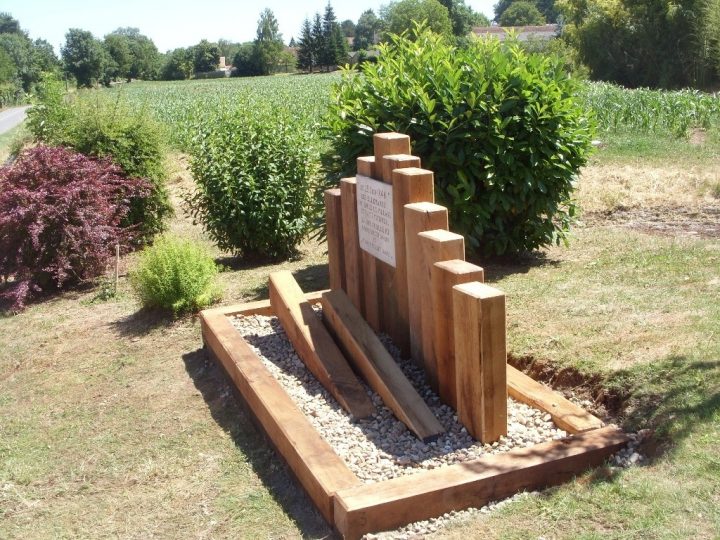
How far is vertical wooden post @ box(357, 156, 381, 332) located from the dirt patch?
4.28 metres

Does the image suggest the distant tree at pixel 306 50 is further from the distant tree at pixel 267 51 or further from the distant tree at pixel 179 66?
the distant tree at pixel 179 66

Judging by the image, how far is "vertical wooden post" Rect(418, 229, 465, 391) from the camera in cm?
477

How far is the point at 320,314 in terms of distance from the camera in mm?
6633

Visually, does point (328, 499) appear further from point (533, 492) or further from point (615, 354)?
point (615, 354)

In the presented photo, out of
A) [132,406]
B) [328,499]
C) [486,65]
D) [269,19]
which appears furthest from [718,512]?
[269,19]

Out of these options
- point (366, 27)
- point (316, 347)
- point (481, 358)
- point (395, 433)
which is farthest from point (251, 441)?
point (366, 27)

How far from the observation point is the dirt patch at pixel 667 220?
360 inches

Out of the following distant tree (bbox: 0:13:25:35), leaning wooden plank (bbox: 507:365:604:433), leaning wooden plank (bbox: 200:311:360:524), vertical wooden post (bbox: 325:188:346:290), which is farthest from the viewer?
distant tree (bbox: 0:13:25:35)

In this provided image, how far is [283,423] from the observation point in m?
4.94

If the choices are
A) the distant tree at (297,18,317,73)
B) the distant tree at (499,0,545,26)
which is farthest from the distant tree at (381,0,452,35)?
the distant tree at (499,0,545,26)

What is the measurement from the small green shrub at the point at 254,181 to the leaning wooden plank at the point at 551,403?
4.42 m

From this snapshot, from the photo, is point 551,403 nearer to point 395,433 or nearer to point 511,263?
point 395,433

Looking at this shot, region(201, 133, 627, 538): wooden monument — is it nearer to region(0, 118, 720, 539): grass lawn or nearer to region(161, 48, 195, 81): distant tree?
region(0, 118, 720, 539): grass lawn

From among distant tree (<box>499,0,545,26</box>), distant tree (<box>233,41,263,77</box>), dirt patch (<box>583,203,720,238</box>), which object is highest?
distant tree (<box>499,0,545,26</box>)
